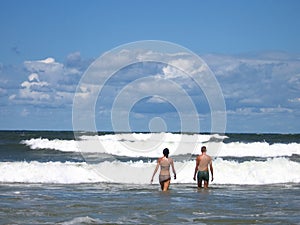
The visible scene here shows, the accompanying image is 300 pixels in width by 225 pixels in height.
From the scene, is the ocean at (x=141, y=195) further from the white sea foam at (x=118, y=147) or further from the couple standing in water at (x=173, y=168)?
the white sea foam at (x=118, y=147)

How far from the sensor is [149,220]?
1191 centimetres

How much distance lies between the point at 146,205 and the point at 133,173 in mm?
9824

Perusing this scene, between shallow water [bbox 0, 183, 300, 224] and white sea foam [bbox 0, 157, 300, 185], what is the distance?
2844 mm

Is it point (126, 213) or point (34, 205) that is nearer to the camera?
point (126, 213)

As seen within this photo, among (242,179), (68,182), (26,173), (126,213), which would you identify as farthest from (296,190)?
(26,173)

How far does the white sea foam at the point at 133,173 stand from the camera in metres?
A: 22.0

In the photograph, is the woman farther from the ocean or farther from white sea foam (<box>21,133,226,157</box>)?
white sea foam (<box>21,133,226,157</box>)

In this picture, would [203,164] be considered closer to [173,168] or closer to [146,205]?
[173,168]

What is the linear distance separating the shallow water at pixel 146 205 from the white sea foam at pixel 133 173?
2844mm

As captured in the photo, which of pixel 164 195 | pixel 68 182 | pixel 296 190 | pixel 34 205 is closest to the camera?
pixel 34 205

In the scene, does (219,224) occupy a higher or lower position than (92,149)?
lower

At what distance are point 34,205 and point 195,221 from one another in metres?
4.76

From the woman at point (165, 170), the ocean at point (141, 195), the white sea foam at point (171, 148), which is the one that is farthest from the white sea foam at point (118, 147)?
the woman at point (165, 170)

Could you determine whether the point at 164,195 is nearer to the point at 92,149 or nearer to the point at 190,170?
the point at 190,170
